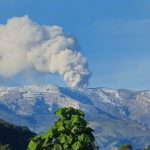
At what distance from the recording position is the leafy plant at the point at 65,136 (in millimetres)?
21973

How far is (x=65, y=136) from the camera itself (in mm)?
22172

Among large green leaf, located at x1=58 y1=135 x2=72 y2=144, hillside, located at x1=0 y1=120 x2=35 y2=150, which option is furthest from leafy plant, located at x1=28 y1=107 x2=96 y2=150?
hillside, located at x1=0 y1=120 x2=35 y2=150

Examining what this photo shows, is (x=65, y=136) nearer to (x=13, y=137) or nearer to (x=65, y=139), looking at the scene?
(x=65, y=139)

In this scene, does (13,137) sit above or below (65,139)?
above

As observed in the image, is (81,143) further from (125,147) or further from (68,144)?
(125,147)

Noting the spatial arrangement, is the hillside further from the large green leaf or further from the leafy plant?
the large green leaf

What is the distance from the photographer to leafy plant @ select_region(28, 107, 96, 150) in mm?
21973

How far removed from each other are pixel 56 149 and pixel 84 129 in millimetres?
1440

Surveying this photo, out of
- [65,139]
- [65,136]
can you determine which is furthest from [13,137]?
[65,139]

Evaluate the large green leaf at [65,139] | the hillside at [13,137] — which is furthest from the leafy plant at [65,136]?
the hillside at [13,137]

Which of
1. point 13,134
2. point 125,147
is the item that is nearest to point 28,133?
point 13,134

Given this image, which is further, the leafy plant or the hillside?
the hillside

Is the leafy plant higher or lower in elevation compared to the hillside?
lower

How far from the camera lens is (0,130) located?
169 m
